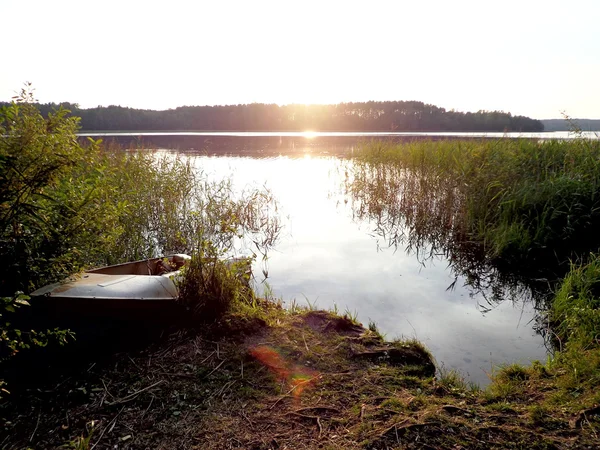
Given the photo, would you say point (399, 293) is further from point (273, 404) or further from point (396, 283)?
point (273, 404)

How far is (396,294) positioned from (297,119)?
4716 centimetres

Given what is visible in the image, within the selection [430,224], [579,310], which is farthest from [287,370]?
[430,224]

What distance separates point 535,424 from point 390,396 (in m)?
0.88

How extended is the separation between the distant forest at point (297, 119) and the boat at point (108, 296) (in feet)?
99.4

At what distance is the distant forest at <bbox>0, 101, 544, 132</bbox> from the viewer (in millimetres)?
38250

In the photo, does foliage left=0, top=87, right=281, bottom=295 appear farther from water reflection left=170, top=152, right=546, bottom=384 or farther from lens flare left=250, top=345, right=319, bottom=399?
water reflection left=170, top=152, right=546, bottom=384

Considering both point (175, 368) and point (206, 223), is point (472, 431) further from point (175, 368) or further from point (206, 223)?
point (206, 223)

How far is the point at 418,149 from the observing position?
31.2 feet

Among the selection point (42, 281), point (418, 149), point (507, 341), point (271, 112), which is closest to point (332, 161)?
point (418, 149)

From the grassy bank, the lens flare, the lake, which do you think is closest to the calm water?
the lake

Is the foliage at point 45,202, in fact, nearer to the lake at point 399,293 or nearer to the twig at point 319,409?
the twig at point 319,409

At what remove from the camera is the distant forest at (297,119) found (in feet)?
125

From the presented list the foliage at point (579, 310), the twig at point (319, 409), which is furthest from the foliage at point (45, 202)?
the foliage at point (579, 310)

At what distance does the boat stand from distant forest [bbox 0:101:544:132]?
30.3m
